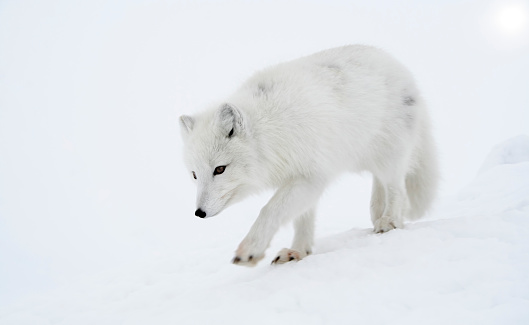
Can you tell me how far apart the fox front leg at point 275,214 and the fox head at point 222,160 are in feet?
0.77

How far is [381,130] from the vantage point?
328cm

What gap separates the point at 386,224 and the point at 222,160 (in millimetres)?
1507

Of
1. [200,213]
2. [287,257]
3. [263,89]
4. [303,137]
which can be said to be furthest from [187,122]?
[287,257]

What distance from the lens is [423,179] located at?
153 inches

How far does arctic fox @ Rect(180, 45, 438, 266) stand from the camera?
261cm

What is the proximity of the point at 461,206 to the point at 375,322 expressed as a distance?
456 cm

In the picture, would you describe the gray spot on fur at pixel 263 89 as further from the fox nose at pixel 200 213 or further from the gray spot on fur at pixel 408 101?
the gray spot on fur at pixel 408 101

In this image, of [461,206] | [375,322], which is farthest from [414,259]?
[461,206]

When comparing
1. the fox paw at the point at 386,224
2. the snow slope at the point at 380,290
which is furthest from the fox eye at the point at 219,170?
the fox paw at the point at 386,224

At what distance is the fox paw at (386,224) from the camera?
10.9 ft

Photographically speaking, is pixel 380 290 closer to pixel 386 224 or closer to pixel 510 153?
pixel 386 224

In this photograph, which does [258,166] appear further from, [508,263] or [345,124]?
[508,263]

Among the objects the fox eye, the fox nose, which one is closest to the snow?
the fox eye

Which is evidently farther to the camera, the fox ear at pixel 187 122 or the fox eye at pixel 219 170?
the fox ear at pixel 187 122
